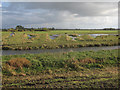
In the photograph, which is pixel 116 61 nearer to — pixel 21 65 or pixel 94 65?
pixel 94 65

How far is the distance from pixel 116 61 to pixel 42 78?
10928 millimetres

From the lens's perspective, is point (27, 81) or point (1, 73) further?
point (1, 73)

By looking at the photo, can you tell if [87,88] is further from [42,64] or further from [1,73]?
[1,73]

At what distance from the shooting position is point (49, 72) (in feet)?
35.3

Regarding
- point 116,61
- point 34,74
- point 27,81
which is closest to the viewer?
point 27,81

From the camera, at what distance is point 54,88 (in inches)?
311

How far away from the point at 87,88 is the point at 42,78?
13.6 feet

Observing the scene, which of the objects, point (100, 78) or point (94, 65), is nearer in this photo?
point (100, 78)

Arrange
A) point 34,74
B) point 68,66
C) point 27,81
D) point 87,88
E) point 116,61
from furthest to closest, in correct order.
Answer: point 116,61 < point 68,66 < point 34,74 < point 27,81 < point 87,88

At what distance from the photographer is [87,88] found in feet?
25.8

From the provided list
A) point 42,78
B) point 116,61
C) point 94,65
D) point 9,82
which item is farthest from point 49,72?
point 116,61

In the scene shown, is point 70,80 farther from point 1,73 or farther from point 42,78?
point 1,73

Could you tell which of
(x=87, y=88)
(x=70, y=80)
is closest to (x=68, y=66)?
(x=70, y=80)

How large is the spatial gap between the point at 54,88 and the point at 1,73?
21.5ft
